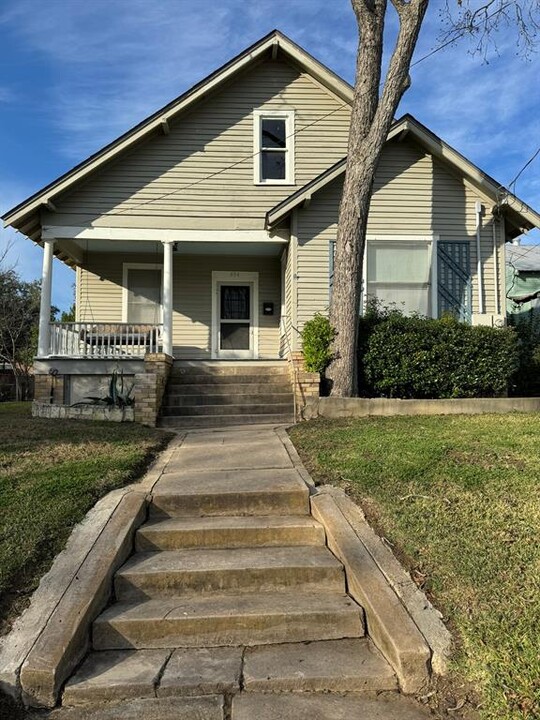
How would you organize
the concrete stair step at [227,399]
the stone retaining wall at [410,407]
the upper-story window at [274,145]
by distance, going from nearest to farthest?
the stone retaining wall at [410,407]
the concrete stair step at [227,399]
the upper-story window at [274,145]

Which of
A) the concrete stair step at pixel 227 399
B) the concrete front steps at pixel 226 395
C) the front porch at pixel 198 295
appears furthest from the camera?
the front porch at pixel 198 295

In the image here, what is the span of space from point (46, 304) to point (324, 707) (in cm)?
1030

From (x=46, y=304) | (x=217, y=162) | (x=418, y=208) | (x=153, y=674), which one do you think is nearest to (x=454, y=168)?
(x=418, y=208)

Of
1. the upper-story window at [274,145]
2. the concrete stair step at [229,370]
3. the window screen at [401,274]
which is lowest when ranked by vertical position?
the concrete stair step at [229,370]

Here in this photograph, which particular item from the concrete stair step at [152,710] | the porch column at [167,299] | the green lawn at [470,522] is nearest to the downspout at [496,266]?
the green lawn at [470,522]

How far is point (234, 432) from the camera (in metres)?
8.39

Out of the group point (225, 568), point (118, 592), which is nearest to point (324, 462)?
point (225, 568)

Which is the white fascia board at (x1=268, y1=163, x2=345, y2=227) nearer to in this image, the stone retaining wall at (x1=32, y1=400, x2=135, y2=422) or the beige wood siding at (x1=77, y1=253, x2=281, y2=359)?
the beige wood siding at (x1=77, y1=253, x2=281, y2=359)

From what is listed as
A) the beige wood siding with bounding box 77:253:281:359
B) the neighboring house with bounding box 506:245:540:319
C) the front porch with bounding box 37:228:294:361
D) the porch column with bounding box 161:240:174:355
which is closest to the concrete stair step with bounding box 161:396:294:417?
the porch column with bounding box 161:240:174:355

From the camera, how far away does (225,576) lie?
379 centimetres

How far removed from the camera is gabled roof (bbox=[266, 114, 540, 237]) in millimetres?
11008

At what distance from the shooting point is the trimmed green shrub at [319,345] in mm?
9383

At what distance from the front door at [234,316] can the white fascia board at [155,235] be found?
1731 mm

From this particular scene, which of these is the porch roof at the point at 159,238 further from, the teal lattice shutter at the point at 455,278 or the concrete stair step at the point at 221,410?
the concrete stair step at the point at 221,410
